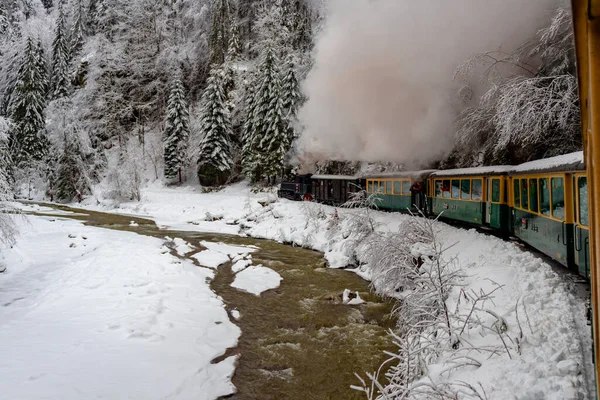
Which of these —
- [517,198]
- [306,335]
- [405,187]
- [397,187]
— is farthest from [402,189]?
[306,335]

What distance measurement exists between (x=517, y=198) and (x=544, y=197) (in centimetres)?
228

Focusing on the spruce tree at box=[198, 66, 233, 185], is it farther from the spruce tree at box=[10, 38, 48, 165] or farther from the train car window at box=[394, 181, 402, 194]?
the train car window at box=[394, 181, 402, 194]

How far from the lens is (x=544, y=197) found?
26.8 feet

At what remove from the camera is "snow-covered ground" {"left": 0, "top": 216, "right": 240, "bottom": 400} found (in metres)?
5.81

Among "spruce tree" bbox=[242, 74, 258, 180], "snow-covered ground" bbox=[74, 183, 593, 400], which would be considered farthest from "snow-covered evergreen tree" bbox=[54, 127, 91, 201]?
"snow-covered ground" bbox=[74, 183, 593, 400]

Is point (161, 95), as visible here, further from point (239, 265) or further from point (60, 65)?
point (239, 265)

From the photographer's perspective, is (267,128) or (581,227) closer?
(581,227)

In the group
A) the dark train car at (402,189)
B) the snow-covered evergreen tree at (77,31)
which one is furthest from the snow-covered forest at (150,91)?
the dark train car at (402,189)

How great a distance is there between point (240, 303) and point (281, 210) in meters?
14.3

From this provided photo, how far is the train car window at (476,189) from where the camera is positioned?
1255cm

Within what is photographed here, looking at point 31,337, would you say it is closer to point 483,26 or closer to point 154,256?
point 154,256

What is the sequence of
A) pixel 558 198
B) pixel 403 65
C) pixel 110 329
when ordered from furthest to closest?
pixel 403 65 < pixel 110 329 < pixel 558 198

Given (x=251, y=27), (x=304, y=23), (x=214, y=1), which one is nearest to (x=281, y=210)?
(x=304, y=23)

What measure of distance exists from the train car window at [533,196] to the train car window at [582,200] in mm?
2534
